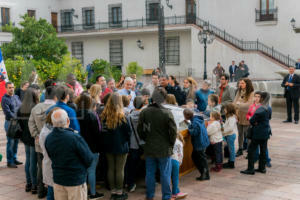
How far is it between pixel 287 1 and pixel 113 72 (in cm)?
1406

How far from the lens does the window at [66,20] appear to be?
37.4 meters

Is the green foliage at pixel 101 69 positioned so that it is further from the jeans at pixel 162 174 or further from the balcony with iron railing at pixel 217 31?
the jeans at pixel 162 174

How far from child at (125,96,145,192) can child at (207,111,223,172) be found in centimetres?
161

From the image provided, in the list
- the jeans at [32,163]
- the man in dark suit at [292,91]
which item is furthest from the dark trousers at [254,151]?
the man in dark suit at [292,91]

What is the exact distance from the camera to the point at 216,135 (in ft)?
24.0

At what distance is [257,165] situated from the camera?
7797mm

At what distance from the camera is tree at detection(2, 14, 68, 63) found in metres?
27.2

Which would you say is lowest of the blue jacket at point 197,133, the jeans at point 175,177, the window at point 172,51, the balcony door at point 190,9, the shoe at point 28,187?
the shoe at point 28,187

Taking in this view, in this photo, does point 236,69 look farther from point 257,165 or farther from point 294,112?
point 257,165

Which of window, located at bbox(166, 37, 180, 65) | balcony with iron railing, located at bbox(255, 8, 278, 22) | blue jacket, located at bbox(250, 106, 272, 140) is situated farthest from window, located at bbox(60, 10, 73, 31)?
blue jacket, located at bbox(250, 106, 272, 140)

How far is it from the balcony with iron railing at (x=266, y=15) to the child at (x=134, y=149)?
23630mm

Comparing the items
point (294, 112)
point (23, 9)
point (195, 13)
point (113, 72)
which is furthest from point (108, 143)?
point (23, 9)

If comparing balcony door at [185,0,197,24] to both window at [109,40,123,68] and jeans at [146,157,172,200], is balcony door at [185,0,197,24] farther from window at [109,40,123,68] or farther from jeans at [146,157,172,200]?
jeans at [146,157,172,200]

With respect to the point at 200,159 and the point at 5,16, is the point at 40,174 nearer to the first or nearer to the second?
the point at 200,159
